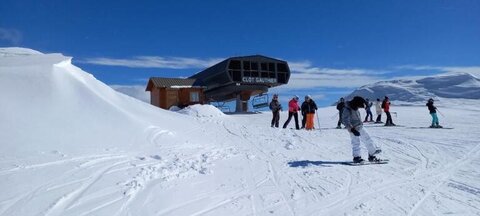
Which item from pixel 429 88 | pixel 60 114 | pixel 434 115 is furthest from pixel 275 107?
pixel 429 88

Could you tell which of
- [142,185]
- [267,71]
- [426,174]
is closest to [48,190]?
[142,185]

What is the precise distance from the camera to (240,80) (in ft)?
135

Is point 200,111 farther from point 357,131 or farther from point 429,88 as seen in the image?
point 429,88

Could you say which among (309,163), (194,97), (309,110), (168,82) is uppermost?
(168,82)

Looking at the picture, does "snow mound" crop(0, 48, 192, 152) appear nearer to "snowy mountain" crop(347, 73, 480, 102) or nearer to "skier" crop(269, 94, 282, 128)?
"skier" crop(269, 94, 282, 128)

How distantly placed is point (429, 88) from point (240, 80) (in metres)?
49.7

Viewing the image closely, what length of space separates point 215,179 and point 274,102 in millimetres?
12395

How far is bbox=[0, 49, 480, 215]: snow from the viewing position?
515cm

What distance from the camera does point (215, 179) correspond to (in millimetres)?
6730

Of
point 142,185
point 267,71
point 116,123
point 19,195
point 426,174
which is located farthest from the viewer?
point 267,71

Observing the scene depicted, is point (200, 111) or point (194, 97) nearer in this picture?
point (200, 111)

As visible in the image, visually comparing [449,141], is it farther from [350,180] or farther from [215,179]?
[215,179]

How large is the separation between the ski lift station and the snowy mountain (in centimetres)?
2874

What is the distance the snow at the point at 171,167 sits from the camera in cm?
515
